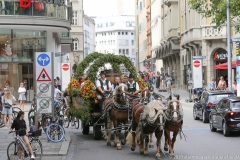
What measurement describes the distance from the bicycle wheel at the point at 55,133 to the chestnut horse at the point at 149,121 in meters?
3.32

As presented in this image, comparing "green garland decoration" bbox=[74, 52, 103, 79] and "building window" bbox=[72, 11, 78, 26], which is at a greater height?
"building window" bbox=[72, 11, 78, 26]

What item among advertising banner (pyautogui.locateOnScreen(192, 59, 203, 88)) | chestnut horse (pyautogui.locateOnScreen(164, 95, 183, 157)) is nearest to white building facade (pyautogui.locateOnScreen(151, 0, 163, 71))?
advertising banner (pyautogui.locateOnScreen(192, 59, 203, 88))

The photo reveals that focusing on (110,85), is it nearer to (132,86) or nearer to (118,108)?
(132,86)

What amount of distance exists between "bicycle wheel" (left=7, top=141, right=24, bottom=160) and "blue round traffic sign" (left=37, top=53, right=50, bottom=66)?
5543 mm

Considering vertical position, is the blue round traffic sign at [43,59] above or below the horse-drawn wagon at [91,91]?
above

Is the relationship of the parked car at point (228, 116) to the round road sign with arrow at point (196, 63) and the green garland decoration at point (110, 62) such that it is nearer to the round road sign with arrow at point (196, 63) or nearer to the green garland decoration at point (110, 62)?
the green garland decoration at point (110, 62)

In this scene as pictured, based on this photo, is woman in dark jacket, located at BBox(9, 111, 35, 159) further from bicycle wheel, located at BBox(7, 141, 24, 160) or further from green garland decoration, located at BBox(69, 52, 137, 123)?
green garland decoration, located at BBox(69, 52, 137, 123)

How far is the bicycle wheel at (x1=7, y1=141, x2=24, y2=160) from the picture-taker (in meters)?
15.1

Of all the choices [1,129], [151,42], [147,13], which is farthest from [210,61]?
[147,13]

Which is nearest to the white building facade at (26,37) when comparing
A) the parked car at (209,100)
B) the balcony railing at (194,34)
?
the balcony railing at (194,34)

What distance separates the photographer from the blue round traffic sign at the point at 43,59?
20.5 meters

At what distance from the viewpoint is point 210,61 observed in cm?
5397

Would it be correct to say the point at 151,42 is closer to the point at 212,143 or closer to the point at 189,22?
the point at 189,22

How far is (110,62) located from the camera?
23.0 m
